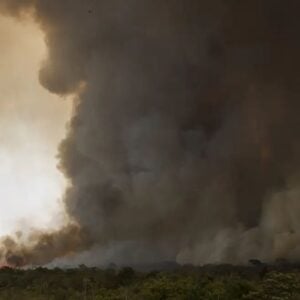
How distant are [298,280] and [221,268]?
68.0 meters

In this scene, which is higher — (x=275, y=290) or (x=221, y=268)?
(x=221, y=268)

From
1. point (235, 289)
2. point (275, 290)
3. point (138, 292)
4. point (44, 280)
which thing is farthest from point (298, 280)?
point (44, 280)

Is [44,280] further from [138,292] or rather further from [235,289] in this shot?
[235,289]

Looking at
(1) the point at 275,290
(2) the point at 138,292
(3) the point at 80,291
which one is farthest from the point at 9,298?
(1) the point at 275,290

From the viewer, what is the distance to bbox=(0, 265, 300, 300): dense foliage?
142ft

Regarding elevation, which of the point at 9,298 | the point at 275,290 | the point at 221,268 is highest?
the point at 221,268

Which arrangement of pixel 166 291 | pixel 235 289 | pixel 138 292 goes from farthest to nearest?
1. pixel 138 292
2. pixel 166 291
3. pixel 235 289

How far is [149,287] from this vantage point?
6047 cm

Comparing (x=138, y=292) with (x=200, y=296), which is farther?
(x=138, y=292)

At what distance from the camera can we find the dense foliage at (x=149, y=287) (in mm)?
43188

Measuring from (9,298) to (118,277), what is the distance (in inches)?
775

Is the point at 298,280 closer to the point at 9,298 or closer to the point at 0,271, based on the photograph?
the point at 9,298

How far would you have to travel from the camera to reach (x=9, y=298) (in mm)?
66500

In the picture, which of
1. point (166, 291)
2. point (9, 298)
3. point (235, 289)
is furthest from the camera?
point (9, 298)
